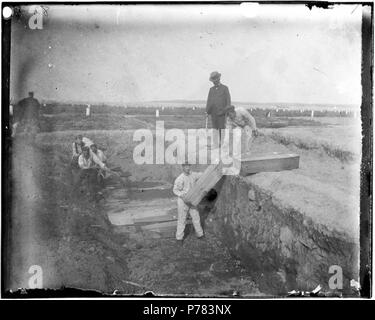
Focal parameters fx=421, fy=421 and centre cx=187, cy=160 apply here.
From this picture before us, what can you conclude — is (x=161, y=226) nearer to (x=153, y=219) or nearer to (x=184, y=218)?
(x=153, y=219)

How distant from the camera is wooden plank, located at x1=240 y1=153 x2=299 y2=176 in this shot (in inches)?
160

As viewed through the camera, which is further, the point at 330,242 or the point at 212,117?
the point at 212,117

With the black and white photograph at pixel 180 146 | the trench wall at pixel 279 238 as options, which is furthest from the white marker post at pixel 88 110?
the trench wall at pixel 279 238

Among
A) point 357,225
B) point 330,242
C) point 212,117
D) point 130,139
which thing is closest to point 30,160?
point 130,139

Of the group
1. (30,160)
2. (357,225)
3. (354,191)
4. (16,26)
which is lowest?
(357,225)

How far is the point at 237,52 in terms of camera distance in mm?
Answer: 3994

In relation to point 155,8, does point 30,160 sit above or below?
below

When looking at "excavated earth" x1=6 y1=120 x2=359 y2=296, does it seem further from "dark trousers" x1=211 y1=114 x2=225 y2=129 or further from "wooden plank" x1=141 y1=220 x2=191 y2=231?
"dark trousers" x1=211 y1=114 x2=225 y2=129

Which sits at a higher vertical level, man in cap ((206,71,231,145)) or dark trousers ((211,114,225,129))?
man in cap ((206,71,231,145))

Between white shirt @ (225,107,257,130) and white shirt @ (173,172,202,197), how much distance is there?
1.99 ft

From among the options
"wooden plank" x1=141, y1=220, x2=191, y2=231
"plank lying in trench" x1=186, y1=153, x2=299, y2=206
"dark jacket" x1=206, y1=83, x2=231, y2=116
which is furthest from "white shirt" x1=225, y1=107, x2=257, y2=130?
"wooden plank" x1=141, y1=220, x2=191, y2=231

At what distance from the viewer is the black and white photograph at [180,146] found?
396 cm
